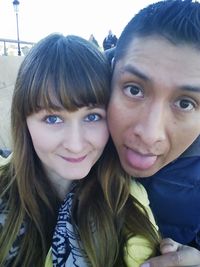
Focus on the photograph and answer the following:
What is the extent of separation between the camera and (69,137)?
46.2 inches

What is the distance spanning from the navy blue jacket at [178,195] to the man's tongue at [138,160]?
8.3 inches

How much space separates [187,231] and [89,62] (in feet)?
3.00

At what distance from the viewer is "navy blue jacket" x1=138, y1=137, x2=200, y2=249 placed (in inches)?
58.6

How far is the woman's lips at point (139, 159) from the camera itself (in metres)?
1.27

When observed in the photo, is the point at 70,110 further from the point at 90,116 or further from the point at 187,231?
the point at 187,231

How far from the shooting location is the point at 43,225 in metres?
1.32

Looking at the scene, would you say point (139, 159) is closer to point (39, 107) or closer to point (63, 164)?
point (63, 164)

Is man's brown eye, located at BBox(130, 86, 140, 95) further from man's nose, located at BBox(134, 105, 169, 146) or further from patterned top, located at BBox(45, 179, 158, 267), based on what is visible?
patterned top, located at BBox(45, 179, 158, 267)

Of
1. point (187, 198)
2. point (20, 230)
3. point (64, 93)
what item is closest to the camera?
point (64, 93)

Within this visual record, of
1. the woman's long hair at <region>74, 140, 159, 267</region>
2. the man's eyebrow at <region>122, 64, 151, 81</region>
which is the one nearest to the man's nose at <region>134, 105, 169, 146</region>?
the man's eyebrow at <region>122, 64, 151, 81</region>

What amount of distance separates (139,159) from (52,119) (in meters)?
0.36

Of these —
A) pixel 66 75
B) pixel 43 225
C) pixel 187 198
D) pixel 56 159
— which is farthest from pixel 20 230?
pixel 187 198

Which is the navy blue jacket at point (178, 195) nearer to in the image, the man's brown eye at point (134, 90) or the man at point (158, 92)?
the man at point (158, 92)

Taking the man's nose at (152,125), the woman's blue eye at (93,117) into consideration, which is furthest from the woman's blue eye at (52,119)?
the man's nose at (152,125)
